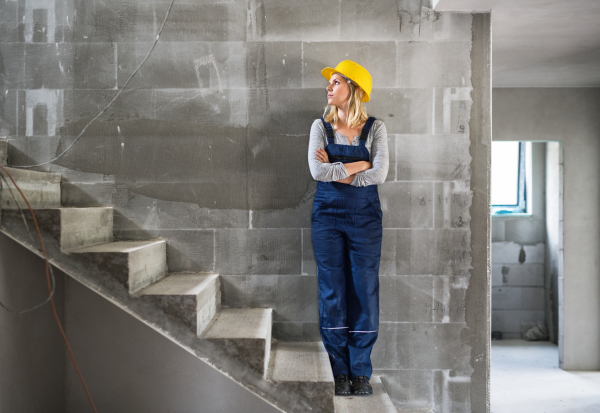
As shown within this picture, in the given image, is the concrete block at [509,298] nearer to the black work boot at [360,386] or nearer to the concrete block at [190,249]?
the black work boot at [360,386]

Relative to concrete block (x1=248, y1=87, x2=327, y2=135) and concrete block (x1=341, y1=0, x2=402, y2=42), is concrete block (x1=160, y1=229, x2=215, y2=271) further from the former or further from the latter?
concrete block (x1=341, y1=0, x2=402, y2=42)

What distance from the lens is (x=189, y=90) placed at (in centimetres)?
266

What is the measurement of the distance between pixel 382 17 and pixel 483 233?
1.48 meters

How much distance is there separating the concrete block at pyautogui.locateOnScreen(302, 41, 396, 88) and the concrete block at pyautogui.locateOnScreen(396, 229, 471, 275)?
964mm

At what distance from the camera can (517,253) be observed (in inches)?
207

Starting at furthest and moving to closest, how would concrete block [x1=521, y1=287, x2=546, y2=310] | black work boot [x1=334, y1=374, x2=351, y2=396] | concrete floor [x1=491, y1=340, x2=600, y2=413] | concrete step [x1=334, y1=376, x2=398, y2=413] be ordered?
concrete block [x1=521, y1=287, x2=546, y2=310], concrete floor [x1=491, y1=340, x2=600, y2=413], black work boot [x1=334, y1=374, x2=351, y2=396], concrete step [x1=334, y1=376, x2=398, y2=413]

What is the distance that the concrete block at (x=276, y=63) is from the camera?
265 centimetres

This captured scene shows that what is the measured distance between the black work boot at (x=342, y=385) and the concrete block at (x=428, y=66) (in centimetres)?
176

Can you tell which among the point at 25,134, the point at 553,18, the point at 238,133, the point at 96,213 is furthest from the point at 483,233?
the point at 25,134

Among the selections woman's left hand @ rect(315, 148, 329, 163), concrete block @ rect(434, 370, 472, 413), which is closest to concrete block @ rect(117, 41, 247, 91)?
woman's left hand @ rect(315, 148, 329, 163)

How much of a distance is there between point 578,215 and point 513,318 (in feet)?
5.39

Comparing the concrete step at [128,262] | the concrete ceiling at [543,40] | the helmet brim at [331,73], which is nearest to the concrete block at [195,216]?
the concrete step at [128,262]

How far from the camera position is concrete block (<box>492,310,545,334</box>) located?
205 inches

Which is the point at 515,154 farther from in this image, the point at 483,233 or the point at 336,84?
the point at 336,84
